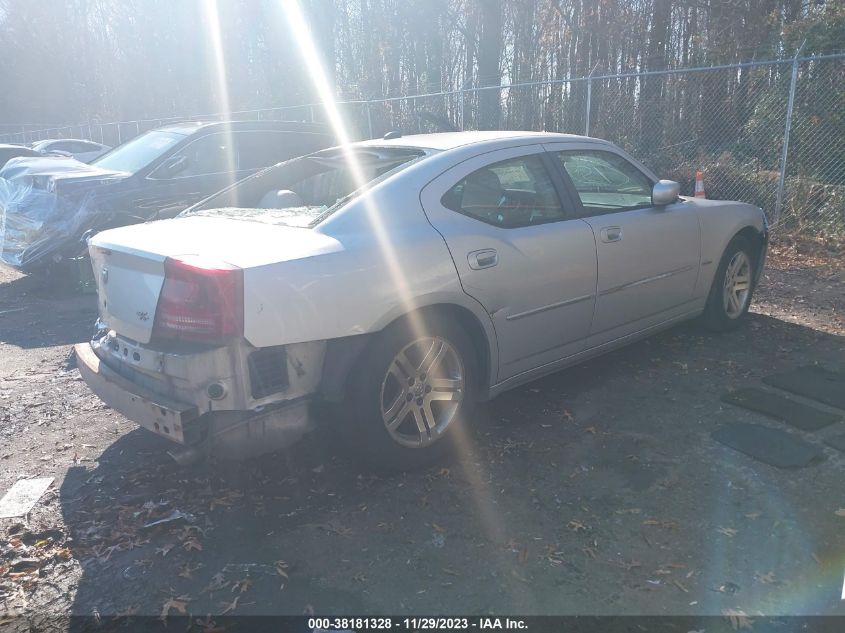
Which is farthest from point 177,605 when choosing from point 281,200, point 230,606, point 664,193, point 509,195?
point 664,193

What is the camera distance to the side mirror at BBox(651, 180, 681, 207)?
4840mm

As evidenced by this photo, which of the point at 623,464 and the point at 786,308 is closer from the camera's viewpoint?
the point at 623,464

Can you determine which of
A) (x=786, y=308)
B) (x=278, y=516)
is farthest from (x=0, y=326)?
(x=786, y=308)

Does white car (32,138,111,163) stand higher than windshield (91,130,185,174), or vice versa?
windshield (91,130,185,174)

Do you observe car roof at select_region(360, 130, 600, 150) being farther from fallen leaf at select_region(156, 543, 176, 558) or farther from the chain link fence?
fallen leaf at select_region(156, 543, 176, 558)

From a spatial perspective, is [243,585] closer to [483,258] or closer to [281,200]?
[483,258]

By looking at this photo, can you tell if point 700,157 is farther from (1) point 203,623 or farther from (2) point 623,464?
(1) point 203,623

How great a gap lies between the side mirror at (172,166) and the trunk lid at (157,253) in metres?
4.60

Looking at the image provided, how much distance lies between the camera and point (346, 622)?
2.69 meters

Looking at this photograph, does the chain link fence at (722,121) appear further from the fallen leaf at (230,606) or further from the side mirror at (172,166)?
the fallen leaf at (230,606)

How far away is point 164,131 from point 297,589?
24.4ft

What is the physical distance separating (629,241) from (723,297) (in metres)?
1.46

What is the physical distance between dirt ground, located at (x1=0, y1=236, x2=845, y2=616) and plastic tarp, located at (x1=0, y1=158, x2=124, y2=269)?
10.8 feet

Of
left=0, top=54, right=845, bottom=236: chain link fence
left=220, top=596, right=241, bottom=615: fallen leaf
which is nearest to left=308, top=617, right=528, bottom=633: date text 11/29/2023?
left=220, top=596, right=241, bottom=615: fallen leaf
